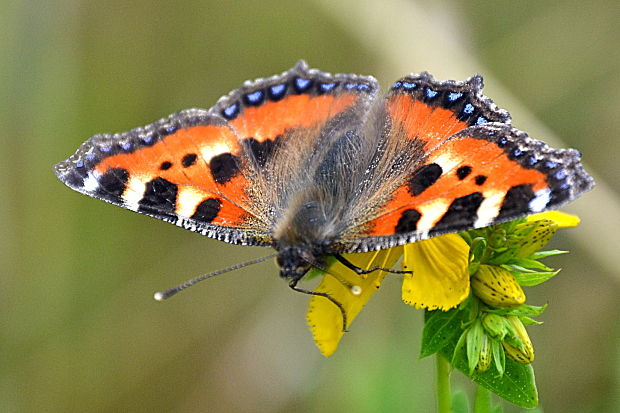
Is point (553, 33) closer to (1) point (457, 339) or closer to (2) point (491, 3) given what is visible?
(2) point (491, 3)

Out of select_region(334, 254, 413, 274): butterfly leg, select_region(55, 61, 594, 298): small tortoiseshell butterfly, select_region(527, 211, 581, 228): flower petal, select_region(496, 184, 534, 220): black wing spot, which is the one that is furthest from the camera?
select_region(527, 211, 581, 228): flower petal

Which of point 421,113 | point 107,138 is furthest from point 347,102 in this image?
point 107,138

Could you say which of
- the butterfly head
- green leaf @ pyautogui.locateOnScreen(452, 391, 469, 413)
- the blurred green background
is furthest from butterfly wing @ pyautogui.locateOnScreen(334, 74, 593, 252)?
the blurred green background

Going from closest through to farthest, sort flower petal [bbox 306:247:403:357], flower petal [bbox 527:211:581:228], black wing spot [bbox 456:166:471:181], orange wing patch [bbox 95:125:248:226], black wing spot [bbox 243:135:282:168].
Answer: black wing spot [bbox 456:166:471:181] → flower petal [bbox 527:211:581:228] → flower petal [bbox 306:247:403:357] → orange wing patch [bbox 95:125:248:226] → black wing spot [bbox 243:135:282:168]

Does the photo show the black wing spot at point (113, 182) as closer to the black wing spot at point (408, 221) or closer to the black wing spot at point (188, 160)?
the black wing spot at point (188, 160)

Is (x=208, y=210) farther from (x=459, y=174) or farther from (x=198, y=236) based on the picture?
(x=198, y=236)

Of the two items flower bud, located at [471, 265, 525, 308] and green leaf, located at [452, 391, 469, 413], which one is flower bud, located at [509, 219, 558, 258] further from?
green leaf, located at [452, 391, 469, 413]

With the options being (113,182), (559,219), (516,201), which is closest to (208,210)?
(113,182)
